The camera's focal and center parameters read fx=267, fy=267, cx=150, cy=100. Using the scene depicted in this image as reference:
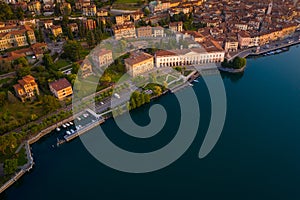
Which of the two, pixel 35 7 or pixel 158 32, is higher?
pixel 35 7

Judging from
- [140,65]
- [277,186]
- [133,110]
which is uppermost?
[140,65]

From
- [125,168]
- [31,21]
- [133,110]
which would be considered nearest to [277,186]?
[125,168]

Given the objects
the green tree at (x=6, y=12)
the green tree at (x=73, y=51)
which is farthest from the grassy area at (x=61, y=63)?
the green tree at (x=6, y=12)

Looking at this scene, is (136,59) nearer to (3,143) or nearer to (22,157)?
(22,157)

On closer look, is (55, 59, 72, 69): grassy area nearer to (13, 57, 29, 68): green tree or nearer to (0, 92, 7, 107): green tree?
(13, 57, 29, 68): green tree

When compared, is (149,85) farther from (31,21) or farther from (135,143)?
(31,21)

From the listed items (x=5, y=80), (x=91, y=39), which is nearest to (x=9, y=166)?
(x=5, y=80)
